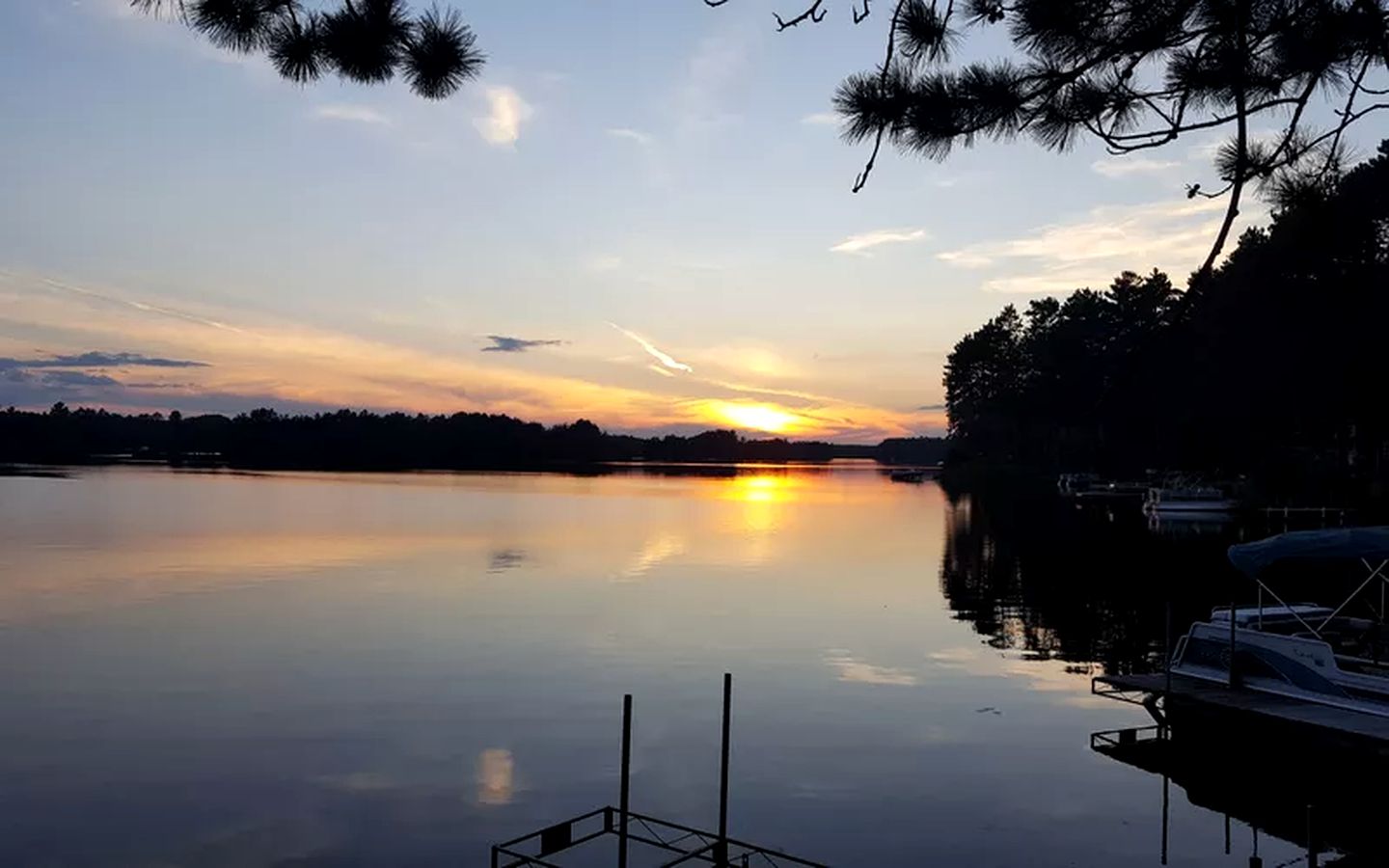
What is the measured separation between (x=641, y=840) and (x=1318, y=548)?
47.5 ft

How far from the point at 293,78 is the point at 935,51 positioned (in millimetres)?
4894

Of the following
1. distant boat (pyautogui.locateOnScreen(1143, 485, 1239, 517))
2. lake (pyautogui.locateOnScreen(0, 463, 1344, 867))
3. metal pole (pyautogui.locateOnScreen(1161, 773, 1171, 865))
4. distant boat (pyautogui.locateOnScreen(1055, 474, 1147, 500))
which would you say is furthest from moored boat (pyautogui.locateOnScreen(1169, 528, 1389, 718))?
distant boat (pyautogui.locateOnScreen(1055, 474, 1147, 500))

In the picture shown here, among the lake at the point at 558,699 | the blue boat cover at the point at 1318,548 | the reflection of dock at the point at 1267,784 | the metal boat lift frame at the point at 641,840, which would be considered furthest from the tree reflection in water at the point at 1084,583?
the metal boat lift frame at the point at 641,840

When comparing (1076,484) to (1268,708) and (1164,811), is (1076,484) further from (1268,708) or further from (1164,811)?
(1164,811)

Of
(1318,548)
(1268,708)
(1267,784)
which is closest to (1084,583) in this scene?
(1318,548)

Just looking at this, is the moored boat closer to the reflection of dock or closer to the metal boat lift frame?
the reflection of dock

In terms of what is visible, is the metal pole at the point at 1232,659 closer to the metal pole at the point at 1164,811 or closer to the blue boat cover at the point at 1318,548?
the blue boat cover at the point at 1318,548

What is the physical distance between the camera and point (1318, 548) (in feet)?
67.3

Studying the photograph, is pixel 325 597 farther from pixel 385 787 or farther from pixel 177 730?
pixel 385 787

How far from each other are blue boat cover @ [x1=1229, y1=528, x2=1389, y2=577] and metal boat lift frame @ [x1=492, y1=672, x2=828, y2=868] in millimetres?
12267

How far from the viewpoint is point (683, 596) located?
4250 centimetres

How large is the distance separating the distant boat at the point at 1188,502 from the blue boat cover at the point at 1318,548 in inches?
2349

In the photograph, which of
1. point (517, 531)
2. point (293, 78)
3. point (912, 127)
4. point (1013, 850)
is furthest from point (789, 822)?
point (517, 531)

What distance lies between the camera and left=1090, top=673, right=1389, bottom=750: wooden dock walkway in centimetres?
1752
